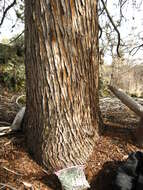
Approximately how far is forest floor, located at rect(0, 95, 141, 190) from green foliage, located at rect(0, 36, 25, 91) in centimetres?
202

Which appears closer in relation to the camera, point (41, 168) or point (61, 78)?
point (61, 78)

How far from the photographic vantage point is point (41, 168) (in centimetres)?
162

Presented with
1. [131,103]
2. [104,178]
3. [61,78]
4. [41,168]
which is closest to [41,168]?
[41,168]

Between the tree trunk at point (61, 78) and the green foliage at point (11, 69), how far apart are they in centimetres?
222

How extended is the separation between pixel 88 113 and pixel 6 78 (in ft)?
8.11

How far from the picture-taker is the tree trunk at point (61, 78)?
1427 mm

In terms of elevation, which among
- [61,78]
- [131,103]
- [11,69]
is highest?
[11,69]

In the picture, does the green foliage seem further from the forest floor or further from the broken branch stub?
the broken branch stub

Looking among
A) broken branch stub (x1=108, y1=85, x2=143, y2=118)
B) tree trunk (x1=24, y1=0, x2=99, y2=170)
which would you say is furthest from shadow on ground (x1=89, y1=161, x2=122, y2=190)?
broken branch stub (x1=108, y1=85, x2=143, y2=118)

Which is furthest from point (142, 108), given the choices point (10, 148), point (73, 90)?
point (10, 148)

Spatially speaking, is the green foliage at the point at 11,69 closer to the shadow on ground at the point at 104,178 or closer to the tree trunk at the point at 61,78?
the tree trunk at the point at 61,78

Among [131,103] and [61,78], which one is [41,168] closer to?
[61,78]

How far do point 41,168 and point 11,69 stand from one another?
263cm

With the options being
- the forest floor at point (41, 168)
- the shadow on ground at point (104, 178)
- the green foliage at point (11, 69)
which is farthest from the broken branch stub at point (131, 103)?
the green foliage at point (11, 69)
